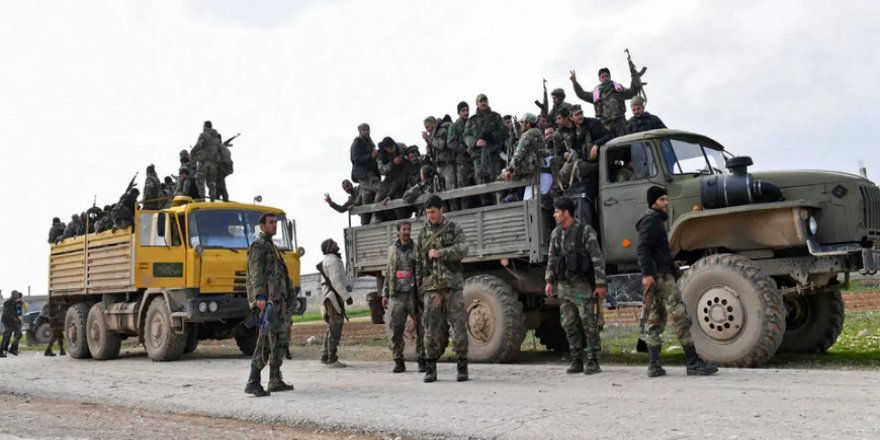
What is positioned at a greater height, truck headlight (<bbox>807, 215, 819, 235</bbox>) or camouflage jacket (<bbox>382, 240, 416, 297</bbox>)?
truck headlight (<bbox>807, 215, 819, 235</bbox>)

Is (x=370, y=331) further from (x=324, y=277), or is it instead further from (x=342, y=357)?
(x=324, y=277)

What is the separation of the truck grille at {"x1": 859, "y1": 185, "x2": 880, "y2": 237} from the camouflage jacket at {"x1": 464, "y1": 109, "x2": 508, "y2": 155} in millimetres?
4753

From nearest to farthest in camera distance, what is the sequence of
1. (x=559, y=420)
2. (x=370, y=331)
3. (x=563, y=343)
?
(x=559, y=420), (x=563, y=343), (x=370, y=331)

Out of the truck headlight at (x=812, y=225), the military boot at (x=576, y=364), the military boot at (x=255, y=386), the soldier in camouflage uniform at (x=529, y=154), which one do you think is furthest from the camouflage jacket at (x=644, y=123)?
the military boot at (x=255, y=386)

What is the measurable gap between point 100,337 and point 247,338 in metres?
3.01

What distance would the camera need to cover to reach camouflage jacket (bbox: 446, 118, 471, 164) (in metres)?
11.9

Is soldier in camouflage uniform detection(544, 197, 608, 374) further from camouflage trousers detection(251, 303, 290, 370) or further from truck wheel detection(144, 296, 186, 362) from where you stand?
truck wheel detection(144, 296, 186, 362)

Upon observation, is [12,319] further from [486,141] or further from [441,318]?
[441,318]

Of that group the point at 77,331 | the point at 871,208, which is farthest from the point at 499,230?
the point at 77,331

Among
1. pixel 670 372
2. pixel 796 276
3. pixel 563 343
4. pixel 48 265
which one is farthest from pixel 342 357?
pixel 48 265

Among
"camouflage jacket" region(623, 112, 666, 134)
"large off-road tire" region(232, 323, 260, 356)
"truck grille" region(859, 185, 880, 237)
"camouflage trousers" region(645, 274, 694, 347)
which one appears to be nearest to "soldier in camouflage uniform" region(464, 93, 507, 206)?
"camouflage jacket" region(623, 112, 666, 134)

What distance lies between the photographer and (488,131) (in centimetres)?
1165

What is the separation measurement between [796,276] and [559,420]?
4.35m

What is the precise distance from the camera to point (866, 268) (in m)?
8.28
